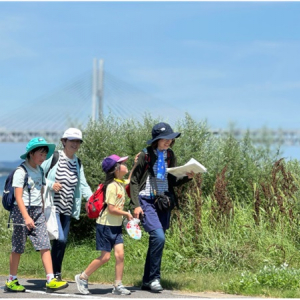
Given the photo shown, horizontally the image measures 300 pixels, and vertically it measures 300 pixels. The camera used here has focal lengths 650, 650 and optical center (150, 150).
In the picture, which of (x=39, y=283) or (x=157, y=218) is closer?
(x=157, y=218)

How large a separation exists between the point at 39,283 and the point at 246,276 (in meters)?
2.38

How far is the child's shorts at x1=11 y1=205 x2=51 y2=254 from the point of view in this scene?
6624 mm

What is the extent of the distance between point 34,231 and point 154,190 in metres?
1.30

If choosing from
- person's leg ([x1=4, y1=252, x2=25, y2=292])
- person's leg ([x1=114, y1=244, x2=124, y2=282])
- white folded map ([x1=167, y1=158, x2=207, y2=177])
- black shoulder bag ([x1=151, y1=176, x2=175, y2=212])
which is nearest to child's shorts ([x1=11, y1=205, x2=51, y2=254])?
person's leg ([x1=4, y1=252, x2=25, y2=292])

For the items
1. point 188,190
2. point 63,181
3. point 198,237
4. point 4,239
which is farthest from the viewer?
point 4,239

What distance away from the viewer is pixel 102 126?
11.5 m

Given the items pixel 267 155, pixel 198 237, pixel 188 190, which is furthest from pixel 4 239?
pixel 267 155

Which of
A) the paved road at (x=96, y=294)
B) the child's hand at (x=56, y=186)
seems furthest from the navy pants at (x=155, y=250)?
the child's hand at (x=56, y=186)

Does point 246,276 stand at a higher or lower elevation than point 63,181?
lower

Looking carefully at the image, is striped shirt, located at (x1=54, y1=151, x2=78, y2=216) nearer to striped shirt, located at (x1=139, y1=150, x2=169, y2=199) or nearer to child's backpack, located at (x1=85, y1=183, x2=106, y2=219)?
child's backpack, located at (x1=85, y1=183, x2=106, y2=219)

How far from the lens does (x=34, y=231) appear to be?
21.9 feet

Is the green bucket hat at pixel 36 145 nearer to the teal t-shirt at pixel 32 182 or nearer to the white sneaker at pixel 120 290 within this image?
the teal t-shirt at pixel 32 182

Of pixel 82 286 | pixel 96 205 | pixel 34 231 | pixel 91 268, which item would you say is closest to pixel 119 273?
pixel 91 268

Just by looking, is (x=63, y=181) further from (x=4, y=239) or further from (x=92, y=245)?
(x=4, y=239)
